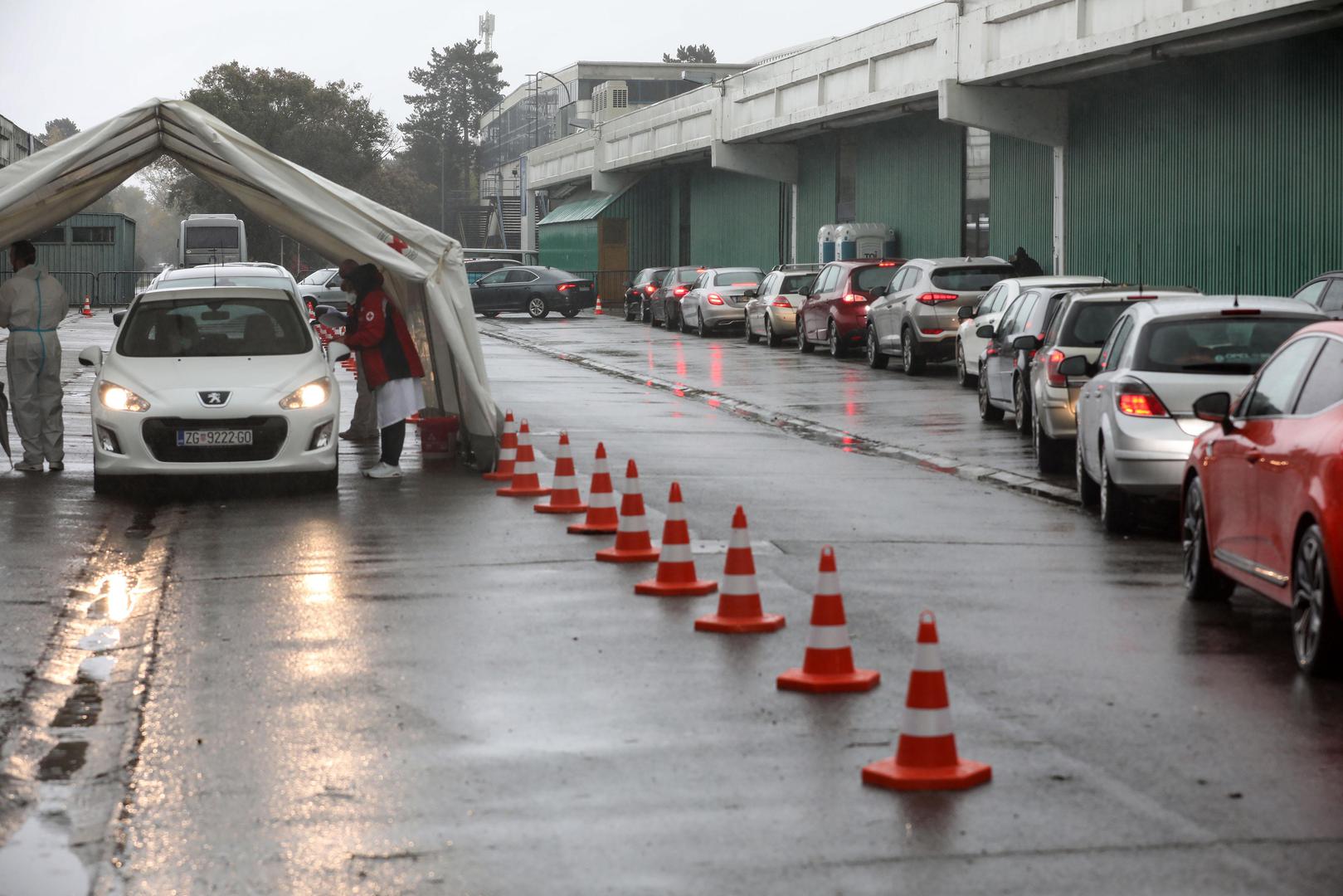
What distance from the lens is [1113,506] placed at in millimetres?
12688

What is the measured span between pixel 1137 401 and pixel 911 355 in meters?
16.9

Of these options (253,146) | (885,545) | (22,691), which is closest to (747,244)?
(253,146)

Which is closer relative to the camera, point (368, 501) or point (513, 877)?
point (513, 877)

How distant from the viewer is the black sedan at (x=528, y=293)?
56.2 metres

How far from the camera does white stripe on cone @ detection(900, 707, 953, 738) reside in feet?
20.8

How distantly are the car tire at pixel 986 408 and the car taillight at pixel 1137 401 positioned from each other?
8864mm

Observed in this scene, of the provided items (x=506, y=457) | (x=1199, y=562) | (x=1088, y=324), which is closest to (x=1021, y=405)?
(x=1088, y=324)

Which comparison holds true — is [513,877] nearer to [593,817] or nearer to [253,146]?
[593,817]

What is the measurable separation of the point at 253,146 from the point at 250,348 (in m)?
2.22

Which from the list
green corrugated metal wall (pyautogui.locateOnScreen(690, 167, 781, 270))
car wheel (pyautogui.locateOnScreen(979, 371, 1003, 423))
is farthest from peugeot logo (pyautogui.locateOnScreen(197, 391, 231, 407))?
green corrugated metal wall (pyautogui.locateOnScreen(690, 167, 781, 270))

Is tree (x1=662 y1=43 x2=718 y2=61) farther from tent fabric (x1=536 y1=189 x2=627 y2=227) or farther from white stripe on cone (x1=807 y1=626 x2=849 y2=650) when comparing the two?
white stripe on cone (x1=807 y1=626 x2=849 y2=650)

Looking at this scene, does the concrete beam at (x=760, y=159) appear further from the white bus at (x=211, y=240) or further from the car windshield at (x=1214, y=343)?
the car windshield at (x=1214, y=343)

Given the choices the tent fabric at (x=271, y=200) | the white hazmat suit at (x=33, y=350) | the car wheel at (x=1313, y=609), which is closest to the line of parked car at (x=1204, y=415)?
the car wheel at (x=1313, y=609)

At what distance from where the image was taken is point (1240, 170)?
92.1 ft
